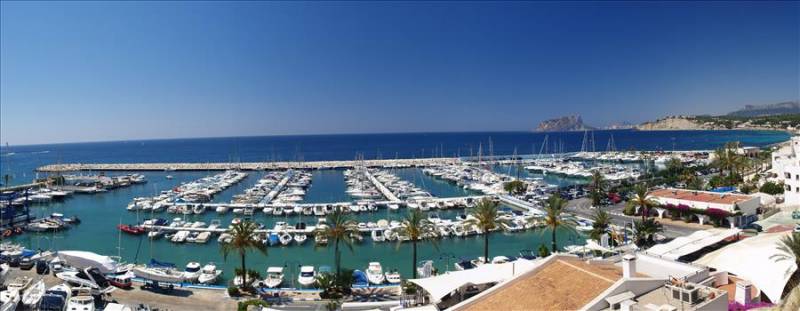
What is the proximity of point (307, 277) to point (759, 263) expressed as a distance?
27.4 m

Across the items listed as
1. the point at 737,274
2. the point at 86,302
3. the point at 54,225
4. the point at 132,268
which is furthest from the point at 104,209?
the point at 737,274

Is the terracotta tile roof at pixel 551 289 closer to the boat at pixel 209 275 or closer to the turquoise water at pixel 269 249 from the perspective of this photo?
the turquoise water at pixel 269 249

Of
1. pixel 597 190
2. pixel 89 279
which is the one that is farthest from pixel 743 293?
pixel 597 190

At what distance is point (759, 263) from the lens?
23469 mm

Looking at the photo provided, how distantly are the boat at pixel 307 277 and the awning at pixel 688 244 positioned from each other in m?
22.5

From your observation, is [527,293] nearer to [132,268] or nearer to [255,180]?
[132,268]

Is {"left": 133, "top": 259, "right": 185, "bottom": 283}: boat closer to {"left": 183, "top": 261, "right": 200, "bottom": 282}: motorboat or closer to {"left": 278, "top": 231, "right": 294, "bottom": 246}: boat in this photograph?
{"left": 183, "top": 261, "right": 200, "bottom": 282}: motorboat

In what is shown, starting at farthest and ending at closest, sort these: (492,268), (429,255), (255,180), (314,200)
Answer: (255,180) → (314,200) → (429,255) → (492,268)

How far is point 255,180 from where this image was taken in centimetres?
10025

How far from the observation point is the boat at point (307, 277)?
32938 millimetres

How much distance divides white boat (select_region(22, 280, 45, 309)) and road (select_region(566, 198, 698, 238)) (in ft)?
151

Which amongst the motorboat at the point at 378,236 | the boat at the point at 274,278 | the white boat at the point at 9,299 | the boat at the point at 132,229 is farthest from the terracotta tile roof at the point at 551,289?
the boat at the point at 132,229

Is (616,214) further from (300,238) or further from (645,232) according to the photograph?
(300,238)

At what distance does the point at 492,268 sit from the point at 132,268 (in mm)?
26814
